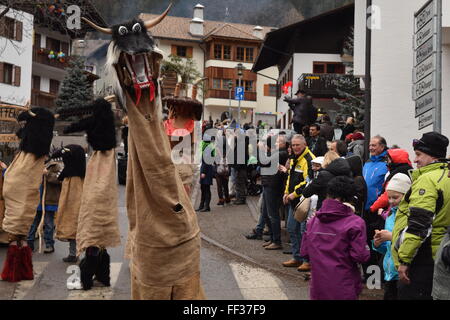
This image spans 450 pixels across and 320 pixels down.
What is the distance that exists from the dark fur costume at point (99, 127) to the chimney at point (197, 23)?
5224cm

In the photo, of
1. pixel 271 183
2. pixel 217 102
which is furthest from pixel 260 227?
pixel 217 102

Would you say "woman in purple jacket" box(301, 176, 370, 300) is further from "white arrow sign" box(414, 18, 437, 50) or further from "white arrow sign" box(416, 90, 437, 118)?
"white arrow sign" box(414, 18, 437, 50)

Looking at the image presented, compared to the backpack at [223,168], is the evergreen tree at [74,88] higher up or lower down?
higher up

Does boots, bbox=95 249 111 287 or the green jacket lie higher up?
the green jacket

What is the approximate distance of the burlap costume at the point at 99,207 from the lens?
24.0ft

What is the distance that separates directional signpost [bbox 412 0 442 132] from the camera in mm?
5824

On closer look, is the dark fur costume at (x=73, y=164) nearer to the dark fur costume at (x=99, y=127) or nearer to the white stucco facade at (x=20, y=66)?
the dark fur costume at (x=99, y=127)

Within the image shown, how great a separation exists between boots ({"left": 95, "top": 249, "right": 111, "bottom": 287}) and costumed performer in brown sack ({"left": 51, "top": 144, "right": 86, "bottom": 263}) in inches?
66.5

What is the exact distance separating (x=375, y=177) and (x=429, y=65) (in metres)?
2.16

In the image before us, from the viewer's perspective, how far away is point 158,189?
3.48 m

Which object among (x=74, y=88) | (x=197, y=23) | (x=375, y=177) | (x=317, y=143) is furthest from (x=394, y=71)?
(x=197, y=23)

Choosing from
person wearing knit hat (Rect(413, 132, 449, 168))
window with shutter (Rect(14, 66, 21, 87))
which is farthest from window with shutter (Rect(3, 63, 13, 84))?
person wearing knit hat (Rect(413, 132, 449, 168))

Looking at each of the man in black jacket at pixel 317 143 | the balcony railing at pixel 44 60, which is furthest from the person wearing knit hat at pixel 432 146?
the balcony railing at pixel 44 60

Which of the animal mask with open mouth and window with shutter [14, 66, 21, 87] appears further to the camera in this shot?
window with shutter [14, 66, 21, 87]
